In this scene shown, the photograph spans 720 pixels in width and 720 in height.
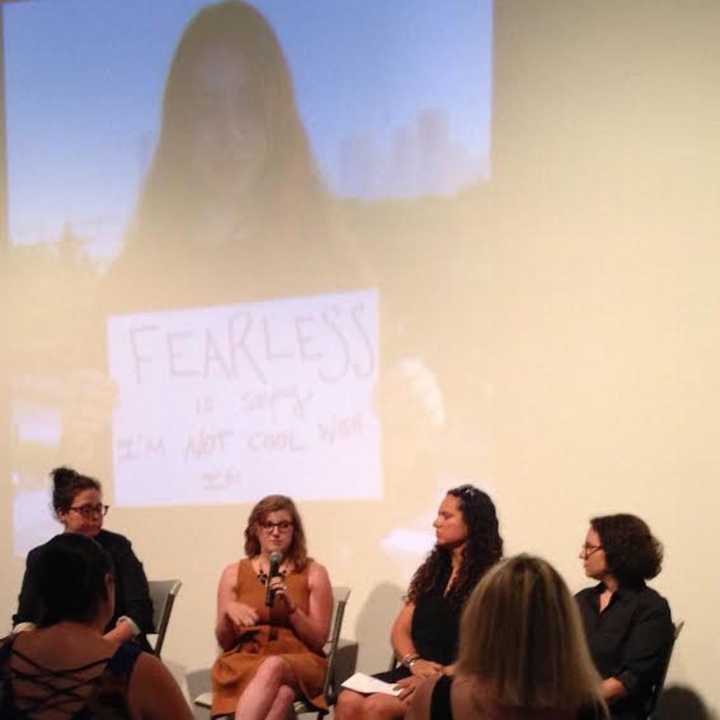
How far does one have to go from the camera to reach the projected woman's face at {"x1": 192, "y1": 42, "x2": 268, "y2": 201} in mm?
4754

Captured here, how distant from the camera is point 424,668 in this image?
11.7ft

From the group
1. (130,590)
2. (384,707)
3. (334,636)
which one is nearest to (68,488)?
(130,590)

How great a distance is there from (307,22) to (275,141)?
1.63 feet

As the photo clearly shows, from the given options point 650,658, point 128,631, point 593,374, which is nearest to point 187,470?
point 128,631

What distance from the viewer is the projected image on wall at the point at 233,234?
4371 mm

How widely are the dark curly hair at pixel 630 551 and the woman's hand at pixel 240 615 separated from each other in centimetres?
124

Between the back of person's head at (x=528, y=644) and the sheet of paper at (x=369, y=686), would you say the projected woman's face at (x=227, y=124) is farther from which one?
the back of person's head at (x=528, y=644)

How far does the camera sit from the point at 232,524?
471 centimetres

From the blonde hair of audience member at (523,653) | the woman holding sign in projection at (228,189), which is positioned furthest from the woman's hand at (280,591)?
the blonde hair of audience member at (523,653)

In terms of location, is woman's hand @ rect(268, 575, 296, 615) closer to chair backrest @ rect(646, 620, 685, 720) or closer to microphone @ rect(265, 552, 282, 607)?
microphone @ rect(265, 552, 282, 607)

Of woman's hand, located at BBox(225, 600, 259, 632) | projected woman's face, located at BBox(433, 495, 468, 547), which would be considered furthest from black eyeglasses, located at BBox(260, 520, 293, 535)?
projected woman's face, located at BBox(433, 495, 468, 547)

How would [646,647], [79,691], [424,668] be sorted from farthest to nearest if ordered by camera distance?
1. [424,668]
2. [646,647]
3. [79,691]

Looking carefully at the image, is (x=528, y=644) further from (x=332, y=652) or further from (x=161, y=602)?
(x=161, y=602)

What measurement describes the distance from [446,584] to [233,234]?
5.96ft
